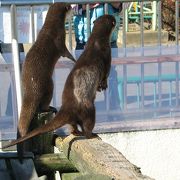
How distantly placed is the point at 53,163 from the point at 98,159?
964 mm

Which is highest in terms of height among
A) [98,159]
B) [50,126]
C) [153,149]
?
[50,126]

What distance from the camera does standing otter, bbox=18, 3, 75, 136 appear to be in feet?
16.3

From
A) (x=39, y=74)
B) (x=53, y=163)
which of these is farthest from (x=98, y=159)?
(x=39, y=74)

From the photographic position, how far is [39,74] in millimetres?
5016

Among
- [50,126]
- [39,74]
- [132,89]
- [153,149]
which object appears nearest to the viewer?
[50,126]

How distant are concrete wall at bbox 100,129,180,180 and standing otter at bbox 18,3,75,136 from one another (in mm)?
1205

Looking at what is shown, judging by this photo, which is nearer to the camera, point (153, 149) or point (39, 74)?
point (39, 74)

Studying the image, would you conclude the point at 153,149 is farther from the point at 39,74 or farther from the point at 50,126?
the point at 50,126

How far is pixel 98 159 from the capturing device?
395 centimetres

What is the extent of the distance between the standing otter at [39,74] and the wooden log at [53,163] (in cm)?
25

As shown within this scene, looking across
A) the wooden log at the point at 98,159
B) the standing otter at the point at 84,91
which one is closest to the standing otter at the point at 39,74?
the wooden log at the point at 98,159

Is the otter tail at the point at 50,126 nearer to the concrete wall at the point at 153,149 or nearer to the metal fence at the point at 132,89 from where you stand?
the metal fence at the point at 132,89

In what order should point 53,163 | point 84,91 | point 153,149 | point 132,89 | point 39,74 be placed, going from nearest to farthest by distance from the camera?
point 84,91 → point 53,163 → point 39,74 → point 153,149 → point 132,89

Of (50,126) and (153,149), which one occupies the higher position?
(50,126)
